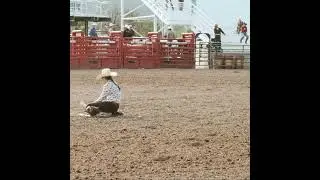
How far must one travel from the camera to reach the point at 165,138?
4730mm

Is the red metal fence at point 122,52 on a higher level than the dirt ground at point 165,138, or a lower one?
higher

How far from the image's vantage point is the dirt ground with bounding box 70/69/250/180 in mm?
3498

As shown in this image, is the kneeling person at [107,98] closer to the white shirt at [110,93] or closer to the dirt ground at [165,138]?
the white shirt at [110,93]

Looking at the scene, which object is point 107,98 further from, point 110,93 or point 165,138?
point 165,138

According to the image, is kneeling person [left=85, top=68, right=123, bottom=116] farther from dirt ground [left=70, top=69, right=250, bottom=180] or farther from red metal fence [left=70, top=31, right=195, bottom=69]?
red metal fence [left=70, top=31, right=195, bottom=69]

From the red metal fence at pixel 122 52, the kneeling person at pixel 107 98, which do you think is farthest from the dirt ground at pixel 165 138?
the red metal fence at pixel 122 52

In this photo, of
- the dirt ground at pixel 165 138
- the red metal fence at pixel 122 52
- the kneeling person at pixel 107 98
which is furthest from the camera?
the red metal fence at pixel 122 52

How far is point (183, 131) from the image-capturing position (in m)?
5.15

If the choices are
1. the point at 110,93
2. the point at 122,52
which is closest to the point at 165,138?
the point at 110,93

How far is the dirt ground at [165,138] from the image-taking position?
3498 millimetres

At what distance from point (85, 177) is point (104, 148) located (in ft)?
3.38
